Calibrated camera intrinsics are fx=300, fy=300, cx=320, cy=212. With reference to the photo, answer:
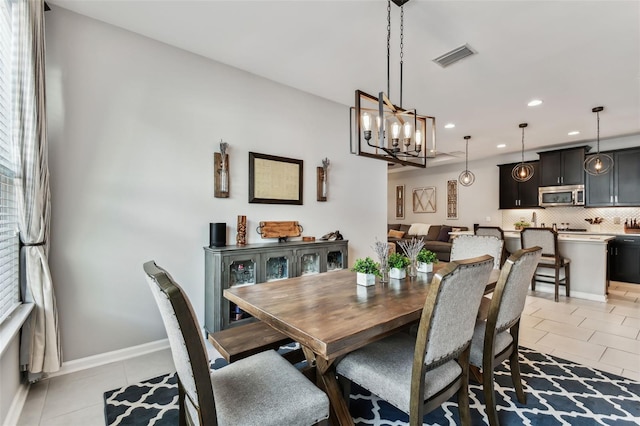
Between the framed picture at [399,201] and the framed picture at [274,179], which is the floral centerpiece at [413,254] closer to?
the framed picture at [274,179]

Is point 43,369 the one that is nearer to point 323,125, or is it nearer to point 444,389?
point 444,389

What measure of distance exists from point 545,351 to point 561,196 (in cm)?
477

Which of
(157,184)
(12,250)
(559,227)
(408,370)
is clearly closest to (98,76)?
(157,184)

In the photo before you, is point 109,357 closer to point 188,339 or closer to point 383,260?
point 188,339

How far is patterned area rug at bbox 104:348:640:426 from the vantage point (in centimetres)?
182

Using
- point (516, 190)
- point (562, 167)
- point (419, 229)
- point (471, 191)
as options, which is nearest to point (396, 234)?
point (419, 229)

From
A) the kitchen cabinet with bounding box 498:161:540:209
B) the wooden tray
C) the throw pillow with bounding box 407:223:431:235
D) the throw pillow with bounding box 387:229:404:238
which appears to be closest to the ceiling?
the wooden tray

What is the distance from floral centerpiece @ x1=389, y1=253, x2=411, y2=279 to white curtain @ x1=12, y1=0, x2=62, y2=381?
2.44 m

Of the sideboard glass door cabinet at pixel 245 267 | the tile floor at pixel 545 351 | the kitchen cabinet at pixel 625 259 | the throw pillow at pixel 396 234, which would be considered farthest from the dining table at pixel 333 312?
the throw pillow at pixel 396 234

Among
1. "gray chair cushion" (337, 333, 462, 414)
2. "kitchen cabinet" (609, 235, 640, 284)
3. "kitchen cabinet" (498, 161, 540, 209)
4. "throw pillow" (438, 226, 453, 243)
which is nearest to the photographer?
"gray chair cushion" (337, 333, 462, 414)

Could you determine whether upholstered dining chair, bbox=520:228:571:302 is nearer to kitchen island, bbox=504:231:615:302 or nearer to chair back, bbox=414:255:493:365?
kitchen island, bbox=504:231:615:302

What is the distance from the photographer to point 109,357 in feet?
8.25

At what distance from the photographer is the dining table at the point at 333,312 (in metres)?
1.24

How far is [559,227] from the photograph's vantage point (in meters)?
6.54
